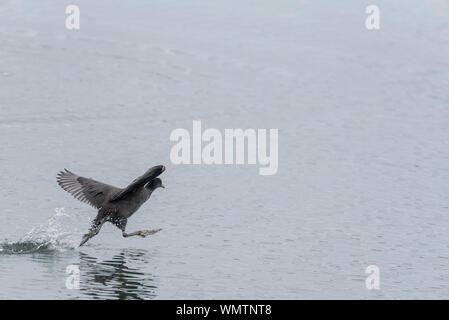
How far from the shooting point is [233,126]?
87.5 ft

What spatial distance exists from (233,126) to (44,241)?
9506 millimetres

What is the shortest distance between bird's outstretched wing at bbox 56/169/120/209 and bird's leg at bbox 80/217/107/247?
333 mm

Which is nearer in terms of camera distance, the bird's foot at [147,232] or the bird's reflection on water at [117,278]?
the bird's reflection on water at [117,278]

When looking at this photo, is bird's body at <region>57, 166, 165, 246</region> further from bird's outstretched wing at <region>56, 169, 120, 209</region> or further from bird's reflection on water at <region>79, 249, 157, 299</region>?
bird's reflection on water at <region>79, 249, 157, 299</region>

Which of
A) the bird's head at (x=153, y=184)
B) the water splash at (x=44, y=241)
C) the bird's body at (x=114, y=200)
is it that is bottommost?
the water splash at (x=44, y=241)

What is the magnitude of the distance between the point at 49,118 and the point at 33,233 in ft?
27.3

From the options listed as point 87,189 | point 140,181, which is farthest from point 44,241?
point 140,181

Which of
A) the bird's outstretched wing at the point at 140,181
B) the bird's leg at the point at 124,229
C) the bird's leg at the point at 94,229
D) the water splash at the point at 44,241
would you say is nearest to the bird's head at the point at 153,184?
the bird's outstretched wing at the point at 140,181

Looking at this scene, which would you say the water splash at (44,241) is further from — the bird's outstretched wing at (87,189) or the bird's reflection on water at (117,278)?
the bird's outstretched wing at (87,189)

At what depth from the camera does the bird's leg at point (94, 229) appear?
17.7m

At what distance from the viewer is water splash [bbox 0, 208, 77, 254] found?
57.9 ft

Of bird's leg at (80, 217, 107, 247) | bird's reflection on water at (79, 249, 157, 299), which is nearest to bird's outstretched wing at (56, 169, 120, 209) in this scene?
bird's leg at (80, 217, 107, 247)

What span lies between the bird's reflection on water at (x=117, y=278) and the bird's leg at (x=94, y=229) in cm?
26

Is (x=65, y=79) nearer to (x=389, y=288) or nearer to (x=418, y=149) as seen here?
(x=418, y=149)
